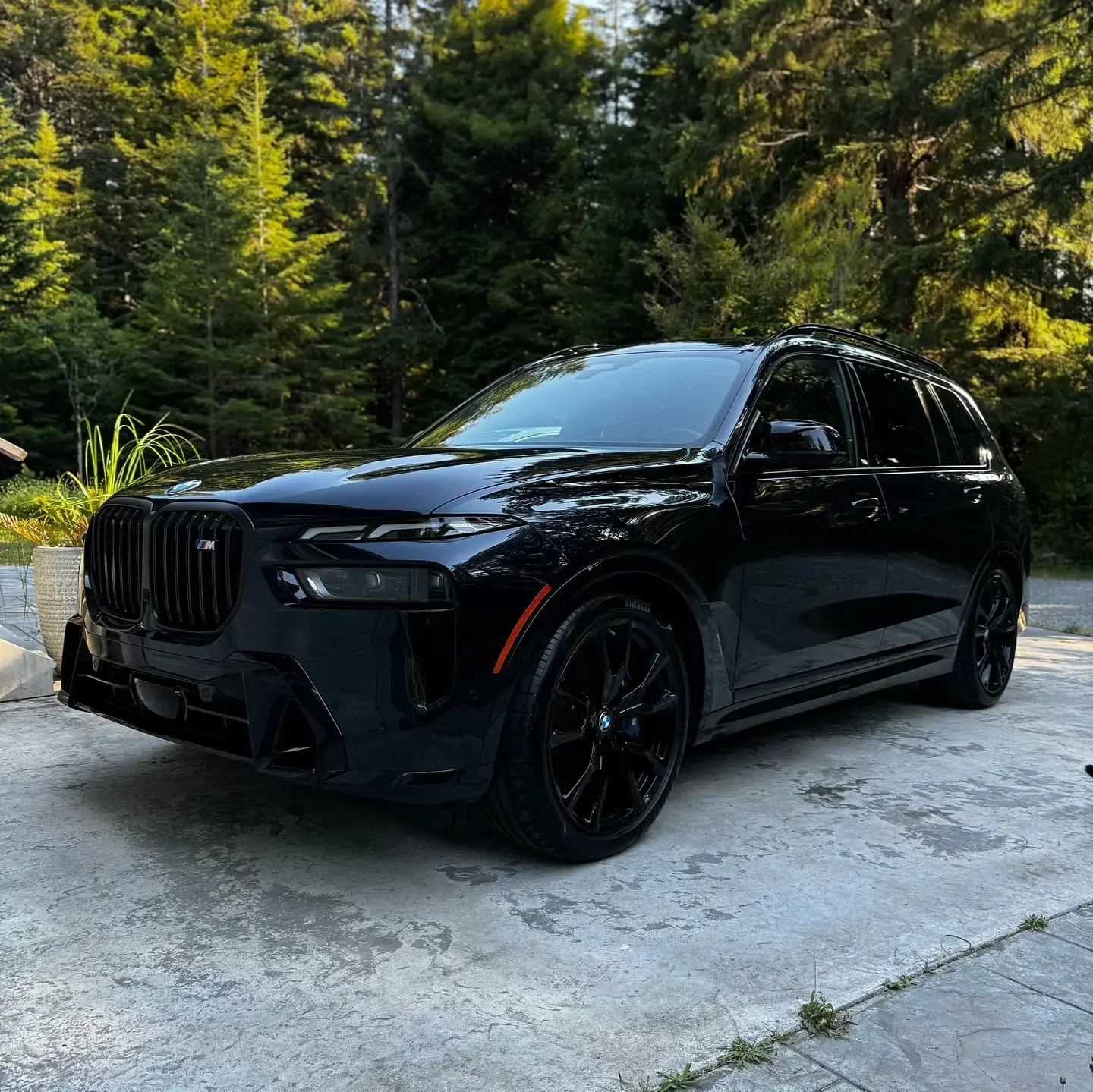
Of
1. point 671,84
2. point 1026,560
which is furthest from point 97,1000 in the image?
point 671,84

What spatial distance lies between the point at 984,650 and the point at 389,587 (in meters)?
3.75

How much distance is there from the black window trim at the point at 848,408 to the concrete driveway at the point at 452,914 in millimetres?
1233

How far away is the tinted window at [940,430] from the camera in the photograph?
16.4ft

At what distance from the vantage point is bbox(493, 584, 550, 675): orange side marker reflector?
9.29ft

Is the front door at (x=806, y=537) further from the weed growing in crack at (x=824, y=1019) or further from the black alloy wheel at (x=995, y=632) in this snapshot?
the weed growing in crack at (x=824, y=1019)

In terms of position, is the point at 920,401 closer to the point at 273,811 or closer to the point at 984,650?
the point at 984,650

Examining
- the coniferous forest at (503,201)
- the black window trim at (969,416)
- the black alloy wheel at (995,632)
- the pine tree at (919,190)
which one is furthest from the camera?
the coniferous forest at (503,201)

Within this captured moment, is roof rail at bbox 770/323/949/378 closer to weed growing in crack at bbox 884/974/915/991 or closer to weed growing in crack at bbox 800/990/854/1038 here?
weed growing in crack at bbox 884/974/915/991

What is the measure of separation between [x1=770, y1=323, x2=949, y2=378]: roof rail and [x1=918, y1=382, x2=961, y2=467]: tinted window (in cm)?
15

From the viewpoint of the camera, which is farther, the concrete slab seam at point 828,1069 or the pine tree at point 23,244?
the pine tree at point 23,244

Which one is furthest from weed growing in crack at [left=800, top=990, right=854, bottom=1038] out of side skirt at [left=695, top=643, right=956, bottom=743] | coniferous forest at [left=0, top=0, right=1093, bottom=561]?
coniferous forest at [left=0, top=0, right=1093, bottom=561]

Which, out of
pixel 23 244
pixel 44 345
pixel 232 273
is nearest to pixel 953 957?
pixel 232 273

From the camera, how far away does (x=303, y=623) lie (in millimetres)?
2709

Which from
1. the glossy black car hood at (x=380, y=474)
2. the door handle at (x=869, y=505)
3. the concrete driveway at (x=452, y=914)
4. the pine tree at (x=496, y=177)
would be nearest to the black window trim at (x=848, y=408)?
the door handle at (x=869, y=505)
